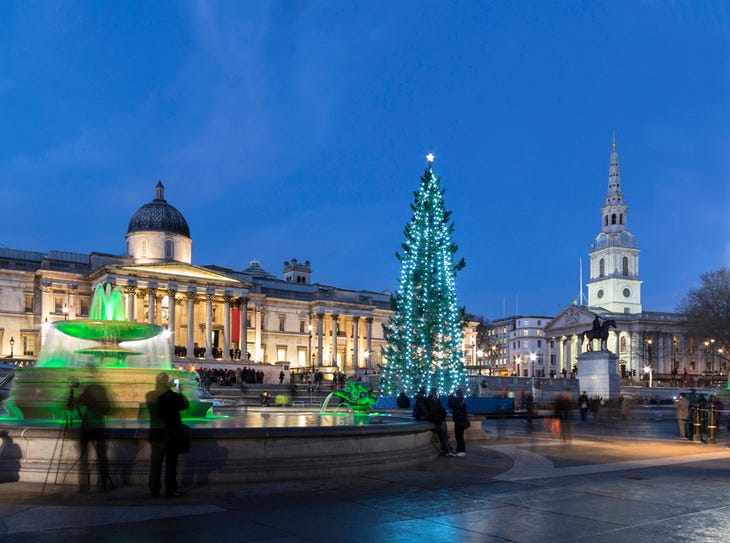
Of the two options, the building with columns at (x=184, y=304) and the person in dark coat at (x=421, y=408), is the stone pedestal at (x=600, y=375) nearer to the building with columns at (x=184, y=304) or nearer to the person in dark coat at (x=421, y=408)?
the person in dark coat at (x=421, y=408)

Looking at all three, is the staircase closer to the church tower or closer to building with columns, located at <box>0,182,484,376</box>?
building with columns, located at <box>0,182,484,376</box>

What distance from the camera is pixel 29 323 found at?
7212cm

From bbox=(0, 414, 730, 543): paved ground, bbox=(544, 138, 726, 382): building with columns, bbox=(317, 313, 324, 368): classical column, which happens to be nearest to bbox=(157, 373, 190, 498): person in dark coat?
bbox=(0, 414, 730, 543): paved ground

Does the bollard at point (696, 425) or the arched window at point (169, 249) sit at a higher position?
the arched window at point (169, 249)

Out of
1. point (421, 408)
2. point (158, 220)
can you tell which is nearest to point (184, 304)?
point (158, 220)

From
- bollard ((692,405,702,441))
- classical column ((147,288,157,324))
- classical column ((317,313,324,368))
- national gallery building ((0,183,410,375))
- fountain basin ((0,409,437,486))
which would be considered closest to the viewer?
fountain basin ((0,409,437,486))

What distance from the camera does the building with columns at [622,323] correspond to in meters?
114

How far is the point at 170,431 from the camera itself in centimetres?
1037

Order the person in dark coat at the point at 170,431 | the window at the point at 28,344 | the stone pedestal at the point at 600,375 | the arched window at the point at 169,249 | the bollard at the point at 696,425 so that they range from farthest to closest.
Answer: the arched window at the point at 169,249 → the window at the point at 28,344 → the stone pedestal at the point at 600,375 → the bollard at the point at 696,425 → the person in dark coat at the point at 170,431

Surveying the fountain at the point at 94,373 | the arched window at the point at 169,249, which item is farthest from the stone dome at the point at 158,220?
the fountain at the point at 94,373

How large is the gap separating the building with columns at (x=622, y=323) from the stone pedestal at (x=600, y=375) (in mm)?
56944

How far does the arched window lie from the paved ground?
217 ft

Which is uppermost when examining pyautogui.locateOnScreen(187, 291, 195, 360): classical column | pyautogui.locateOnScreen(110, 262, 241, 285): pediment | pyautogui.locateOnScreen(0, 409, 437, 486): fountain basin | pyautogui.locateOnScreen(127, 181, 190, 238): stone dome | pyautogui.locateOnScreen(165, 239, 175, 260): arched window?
pyautogui.locateOnScreen(127, 181, 190, 238): stone dome

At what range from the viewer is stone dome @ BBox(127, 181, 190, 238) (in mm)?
76688
